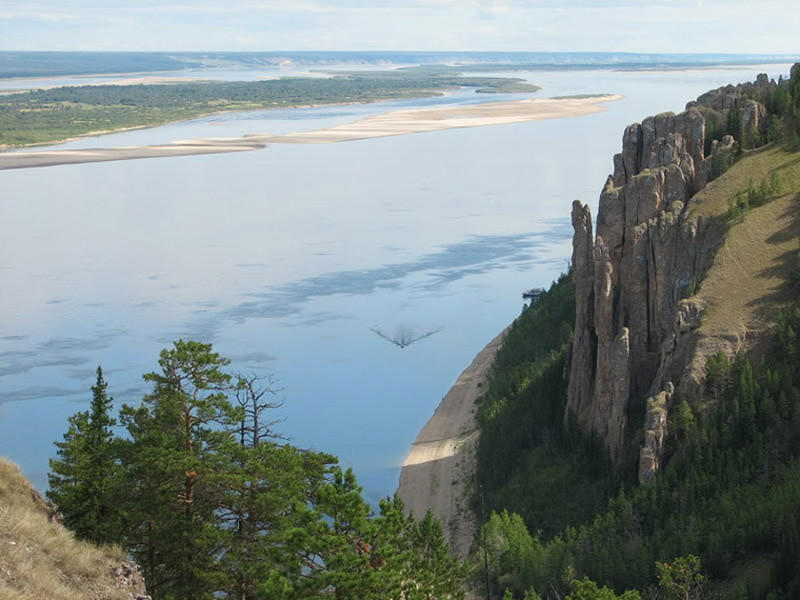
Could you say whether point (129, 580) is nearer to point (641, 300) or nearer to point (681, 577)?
point (681, 577)

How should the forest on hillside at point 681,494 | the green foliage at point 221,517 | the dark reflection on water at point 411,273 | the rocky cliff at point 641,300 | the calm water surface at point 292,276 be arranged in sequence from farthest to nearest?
the dark reflection on water at point 411,273 < the calm water surface at point 292,276 < the rocky cliff at point 641,300 < the forest on hillside at point 681,494 < the green foliage at point 221,517

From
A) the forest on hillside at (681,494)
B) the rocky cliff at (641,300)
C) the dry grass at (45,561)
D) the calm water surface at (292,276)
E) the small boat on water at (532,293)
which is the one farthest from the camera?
the small boat on water at (532,293)

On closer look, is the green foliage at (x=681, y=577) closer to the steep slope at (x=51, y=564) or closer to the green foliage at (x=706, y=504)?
the green foliage at (x=706, y=504)

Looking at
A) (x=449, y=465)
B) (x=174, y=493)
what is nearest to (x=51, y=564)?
(x=174, y=493)

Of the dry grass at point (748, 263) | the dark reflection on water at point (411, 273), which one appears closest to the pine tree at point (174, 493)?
the dry grass at point (748, 263)

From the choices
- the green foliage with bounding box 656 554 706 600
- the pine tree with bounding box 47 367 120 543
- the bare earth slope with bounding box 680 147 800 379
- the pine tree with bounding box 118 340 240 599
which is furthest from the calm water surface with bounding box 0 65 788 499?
the pine tree with bounding box 118 340 240 599

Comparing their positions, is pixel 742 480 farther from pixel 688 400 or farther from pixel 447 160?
pixel 447 160

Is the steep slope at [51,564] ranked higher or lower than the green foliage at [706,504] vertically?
higher
